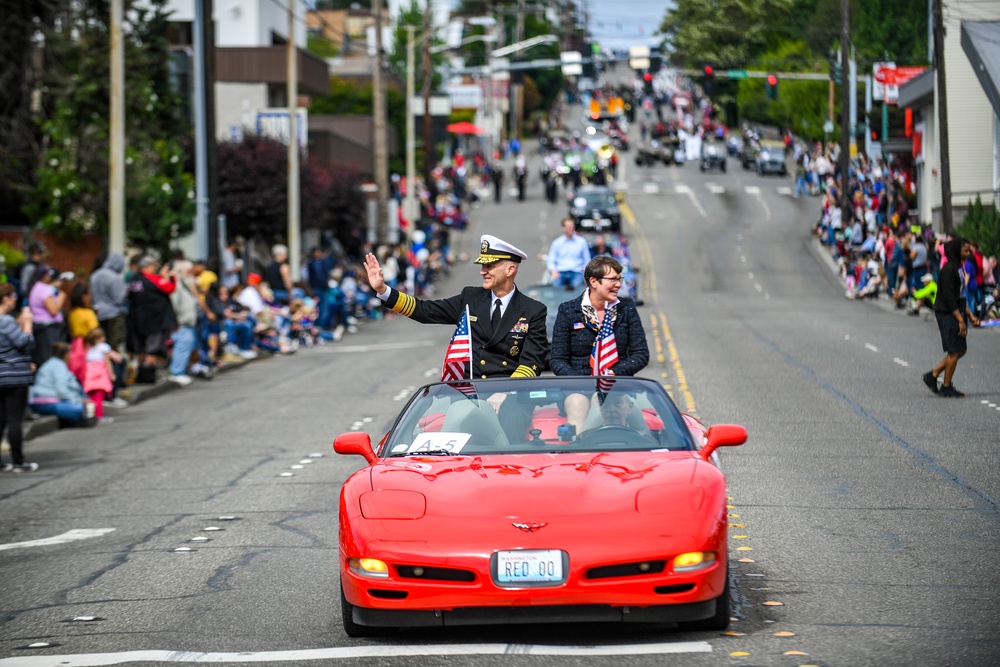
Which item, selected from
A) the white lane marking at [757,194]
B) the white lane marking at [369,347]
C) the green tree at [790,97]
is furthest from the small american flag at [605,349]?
the green tree at [790,97]

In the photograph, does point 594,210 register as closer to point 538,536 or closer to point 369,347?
point 369,347

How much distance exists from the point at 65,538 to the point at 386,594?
468cm

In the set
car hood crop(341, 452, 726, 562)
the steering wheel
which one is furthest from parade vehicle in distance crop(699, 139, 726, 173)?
car hood crop(341, 452, 726, 562)

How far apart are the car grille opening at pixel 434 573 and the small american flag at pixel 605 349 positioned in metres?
3.00

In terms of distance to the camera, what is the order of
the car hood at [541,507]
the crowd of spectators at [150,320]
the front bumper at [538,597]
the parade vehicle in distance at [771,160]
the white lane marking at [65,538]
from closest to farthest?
1. the front bumper at [538,597]
2. the car hood at [541,507]
3. the white lane marking at [65,538]
4. the crowd of spectators at [150,320]
5. the parade vehicle in distance at [771,160]

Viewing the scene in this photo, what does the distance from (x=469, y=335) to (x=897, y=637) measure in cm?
347

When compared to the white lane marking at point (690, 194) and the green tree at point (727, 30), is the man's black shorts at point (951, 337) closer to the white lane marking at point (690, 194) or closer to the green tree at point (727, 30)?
the white lane marking at point (690, 194)

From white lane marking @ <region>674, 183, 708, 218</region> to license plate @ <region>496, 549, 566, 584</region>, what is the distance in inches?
2391

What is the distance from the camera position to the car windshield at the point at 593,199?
53.4 meters

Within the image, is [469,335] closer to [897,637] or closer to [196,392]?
[897,637]

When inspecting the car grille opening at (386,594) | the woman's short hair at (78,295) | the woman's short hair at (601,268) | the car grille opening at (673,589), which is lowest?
the car grille opening at (386,594)

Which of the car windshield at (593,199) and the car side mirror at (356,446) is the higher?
the car windshield at (593,199)

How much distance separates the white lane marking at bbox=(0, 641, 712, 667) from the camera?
660cm

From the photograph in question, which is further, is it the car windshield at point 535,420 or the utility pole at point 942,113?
the utility pole at point 942,113
